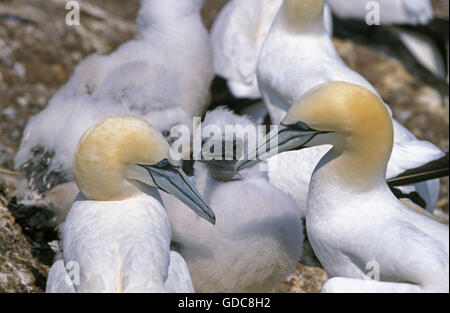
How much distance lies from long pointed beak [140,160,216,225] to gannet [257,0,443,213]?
1168 millimetres

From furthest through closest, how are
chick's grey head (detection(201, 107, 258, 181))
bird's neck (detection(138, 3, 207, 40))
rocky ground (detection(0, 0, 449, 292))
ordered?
rocky ground (detection(0, 0, 449, 292))
bird's neck (detection(138, 3, 207, 40))
chick's grey head (detection(201, 107, 258, 181))

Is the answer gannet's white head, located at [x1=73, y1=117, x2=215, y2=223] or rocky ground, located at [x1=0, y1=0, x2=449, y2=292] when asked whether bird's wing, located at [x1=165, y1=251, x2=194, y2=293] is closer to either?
gannet's white head, located at [x1=73, y1=117, x2=215, y2=223]

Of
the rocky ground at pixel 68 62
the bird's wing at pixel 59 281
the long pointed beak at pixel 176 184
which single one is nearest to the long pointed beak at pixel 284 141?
the long pointed beak at pixel 176 184

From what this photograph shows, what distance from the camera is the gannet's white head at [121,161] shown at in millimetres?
3252

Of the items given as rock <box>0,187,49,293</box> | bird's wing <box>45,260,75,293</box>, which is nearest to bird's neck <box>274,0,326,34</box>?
rock <box>0,187,49,293</box>

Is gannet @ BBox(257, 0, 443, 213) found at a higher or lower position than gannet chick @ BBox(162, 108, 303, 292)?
higher

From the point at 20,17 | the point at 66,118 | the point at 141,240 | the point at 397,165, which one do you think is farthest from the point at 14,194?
the point at 20,17

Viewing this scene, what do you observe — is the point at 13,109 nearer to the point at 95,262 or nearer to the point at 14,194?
the point at 14,194

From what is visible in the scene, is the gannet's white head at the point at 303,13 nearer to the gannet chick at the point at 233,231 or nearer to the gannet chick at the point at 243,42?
the gannet chick at the point at 243,42

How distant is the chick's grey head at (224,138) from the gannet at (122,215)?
17.9 inches

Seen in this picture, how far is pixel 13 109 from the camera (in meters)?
6.16

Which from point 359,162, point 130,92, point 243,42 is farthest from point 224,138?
point 243,42

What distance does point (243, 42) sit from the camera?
19.9 feet

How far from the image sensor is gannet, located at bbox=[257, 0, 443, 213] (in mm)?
4363
